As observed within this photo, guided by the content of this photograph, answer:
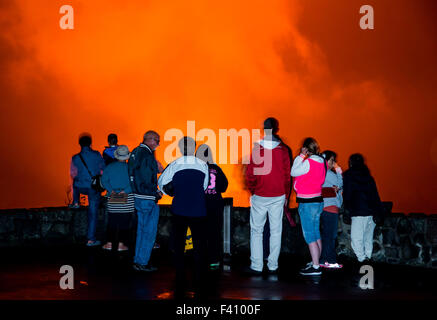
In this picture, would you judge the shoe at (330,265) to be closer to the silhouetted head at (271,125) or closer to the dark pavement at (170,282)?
the dark pavement at (170,282)

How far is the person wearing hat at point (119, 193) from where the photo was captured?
25.8ft

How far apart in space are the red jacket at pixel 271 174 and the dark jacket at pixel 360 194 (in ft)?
3.53

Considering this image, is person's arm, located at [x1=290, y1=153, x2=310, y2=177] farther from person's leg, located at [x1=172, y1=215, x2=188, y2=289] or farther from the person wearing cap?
the person wearing cap

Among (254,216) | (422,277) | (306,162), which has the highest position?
(306,162)

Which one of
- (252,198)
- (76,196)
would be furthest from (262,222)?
(76,196)

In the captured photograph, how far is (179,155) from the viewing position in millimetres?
6512

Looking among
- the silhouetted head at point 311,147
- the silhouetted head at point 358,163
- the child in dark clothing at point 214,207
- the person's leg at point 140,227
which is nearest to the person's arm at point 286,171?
the silhouetted head at point 311,147

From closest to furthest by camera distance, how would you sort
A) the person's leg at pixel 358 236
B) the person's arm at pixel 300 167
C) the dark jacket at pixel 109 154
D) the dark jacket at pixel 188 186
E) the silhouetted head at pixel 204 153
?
the dark jacket at pixel 188 186
the silhouetted head at pixel 204 153
the person's arm at pixel 300 167
the person's leg at pixel 358 236
the dark jacket at pixel 109 154

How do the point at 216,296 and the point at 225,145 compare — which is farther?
the point at 225,145

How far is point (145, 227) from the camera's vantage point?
24.0 feet

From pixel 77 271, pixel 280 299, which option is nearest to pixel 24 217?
pixel 77 271

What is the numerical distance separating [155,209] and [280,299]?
2.20m
